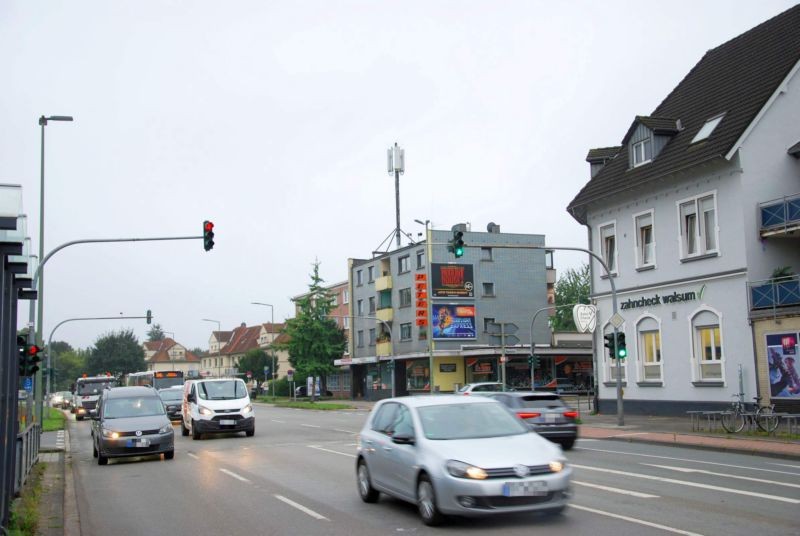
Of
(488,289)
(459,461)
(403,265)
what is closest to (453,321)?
(488,289)


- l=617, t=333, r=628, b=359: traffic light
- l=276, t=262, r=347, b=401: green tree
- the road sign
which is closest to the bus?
l=276, t=262, r=347, b=401: green tree

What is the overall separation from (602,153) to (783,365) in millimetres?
14421

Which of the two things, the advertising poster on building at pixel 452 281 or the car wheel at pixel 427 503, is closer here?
the car wheel at pixel 427 503

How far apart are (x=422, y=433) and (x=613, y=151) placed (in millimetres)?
29340

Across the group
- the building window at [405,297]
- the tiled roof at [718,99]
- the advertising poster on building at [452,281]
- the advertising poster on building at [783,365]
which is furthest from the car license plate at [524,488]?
the building window at [405,297]

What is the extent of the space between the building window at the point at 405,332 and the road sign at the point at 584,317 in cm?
3108

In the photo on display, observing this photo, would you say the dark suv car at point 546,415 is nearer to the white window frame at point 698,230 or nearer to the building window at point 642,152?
the white window frame at point 698,230

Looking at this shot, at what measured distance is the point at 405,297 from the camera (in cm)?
6625

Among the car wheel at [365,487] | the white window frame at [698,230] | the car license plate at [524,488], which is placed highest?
the white window frame at [698,230]

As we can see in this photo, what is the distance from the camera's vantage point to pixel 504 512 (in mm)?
9031

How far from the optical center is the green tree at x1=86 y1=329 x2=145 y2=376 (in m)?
113

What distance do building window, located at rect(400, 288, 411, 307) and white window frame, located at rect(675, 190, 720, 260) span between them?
119 feet

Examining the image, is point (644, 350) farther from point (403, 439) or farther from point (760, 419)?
point (403, 439)

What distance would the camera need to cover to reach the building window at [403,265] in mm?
66000
